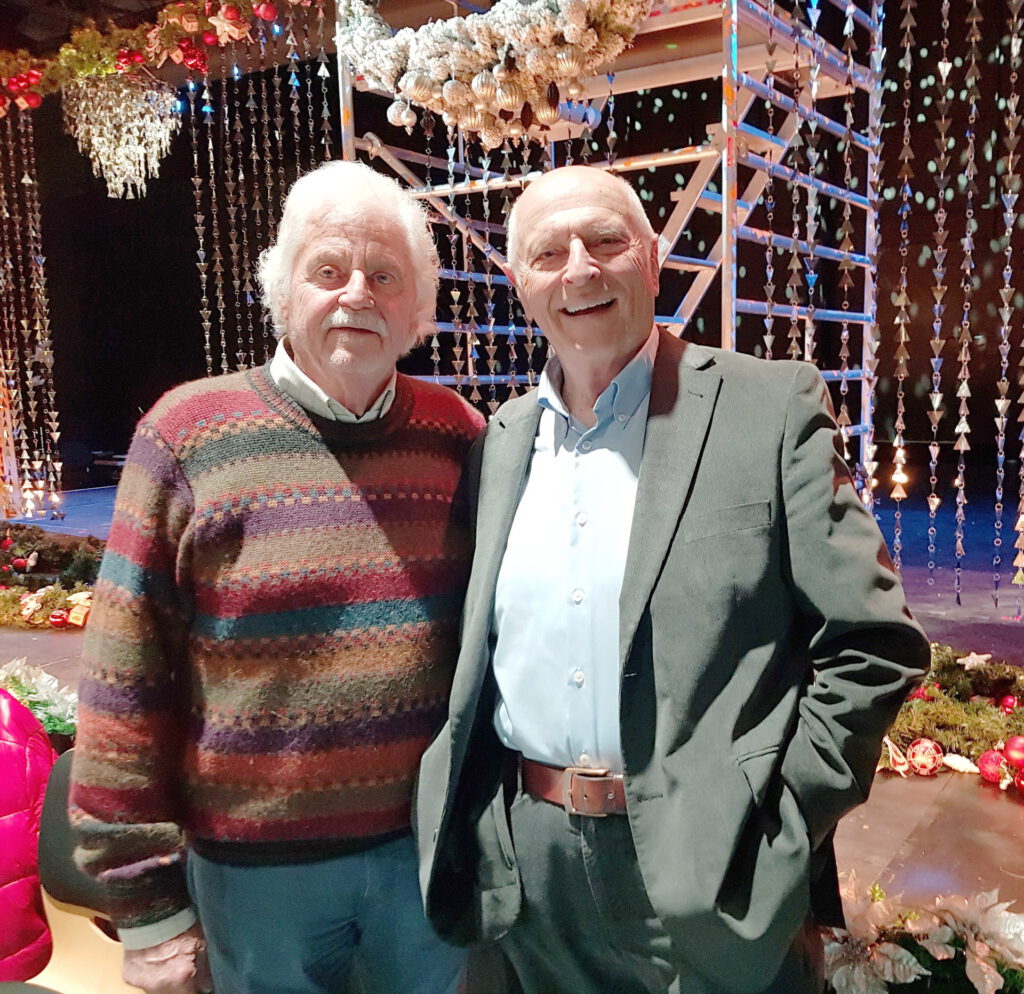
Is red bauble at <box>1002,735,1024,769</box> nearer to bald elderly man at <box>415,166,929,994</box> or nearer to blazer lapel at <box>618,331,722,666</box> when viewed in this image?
bald elderly man at <box>415,166,929,994</box>

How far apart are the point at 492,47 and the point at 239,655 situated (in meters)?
2.33

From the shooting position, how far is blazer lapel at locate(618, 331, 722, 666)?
129 cm

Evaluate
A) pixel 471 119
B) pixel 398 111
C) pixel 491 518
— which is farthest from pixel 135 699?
pixel 398 111

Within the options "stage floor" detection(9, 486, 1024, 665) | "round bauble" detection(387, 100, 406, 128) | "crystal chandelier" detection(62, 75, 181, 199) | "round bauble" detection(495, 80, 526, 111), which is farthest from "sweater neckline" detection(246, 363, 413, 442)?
"crystal chandelier" detection(62, 75, 181, 199)

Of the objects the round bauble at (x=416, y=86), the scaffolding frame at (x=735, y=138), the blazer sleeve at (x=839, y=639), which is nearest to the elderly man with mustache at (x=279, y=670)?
the blazer sleeve at (x=839, y=639)

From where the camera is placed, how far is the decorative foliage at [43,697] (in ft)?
9.25

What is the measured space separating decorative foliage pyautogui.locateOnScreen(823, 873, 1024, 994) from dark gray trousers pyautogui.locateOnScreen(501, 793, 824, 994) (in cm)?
53

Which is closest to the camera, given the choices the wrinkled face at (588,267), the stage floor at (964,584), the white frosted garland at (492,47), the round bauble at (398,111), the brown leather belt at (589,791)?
the brown leather belt at (589,791)

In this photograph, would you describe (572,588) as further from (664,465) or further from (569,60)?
(569,60)

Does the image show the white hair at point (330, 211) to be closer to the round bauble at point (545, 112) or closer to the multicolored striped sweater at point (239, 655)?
the multicolored striped sweater at point (239, 655)

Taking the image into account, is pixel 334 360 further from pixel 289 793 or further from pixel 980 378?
pixel 980 378

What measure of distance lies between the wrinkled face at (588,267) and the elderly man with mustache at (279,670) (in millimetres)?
261

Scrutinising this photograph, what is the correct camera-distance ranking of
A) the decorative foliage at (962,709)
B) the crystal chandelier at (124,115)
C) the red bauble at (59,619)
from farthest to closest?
1. the crystal chandelier at (124,115)
2. the red bauble at (59,619)
3. the decorative foliage at (962,709)

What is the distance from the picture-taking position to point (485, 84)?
3006 millimetres
